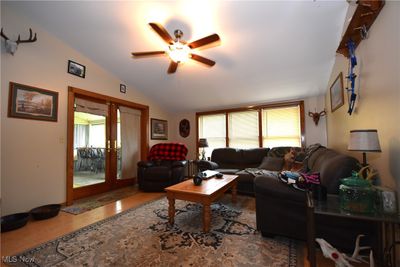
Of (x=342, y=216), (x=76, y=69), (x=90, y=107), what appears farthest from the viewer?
(x=90, y=107)

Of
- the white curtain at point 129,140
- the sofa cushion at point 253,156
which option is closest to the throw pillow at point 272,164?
the sofa cushion at point 253,156

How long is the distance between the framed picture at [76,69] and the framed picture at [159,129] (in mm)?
2026

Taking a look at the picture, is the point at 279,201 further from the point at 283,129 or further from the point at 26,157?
the point at 26,157

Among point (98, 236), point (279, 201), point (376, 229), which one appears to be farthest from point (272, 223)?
point (98, 236)

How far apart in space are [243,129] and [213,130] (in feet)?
2.93

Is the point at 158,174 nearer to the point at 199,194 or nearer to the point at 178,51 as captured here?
the point at 199,194

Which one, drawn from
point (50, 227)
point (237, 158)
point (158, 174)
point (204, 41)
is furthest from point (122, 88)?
point (237, 158)

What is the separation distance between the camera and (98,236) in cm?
202

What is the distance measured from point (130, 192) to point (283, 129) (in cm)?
376

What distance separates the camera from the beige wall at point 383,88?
1.36m

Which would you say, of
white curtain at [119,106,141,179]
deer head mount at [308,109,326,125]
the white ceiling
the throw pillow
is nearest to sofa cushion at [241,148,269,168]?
the throw pillow

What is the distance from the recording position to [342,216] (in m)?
1.24

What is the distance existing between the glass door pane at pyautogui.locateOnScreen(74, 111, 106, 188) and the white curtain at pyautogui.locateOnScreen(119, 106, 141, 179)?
43 centimetres

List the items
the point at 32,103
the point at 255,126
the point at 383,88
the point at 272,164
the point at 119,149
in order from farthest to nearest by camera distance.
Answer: the point at 255,126
the point at 119,149
the point at 272,164
the point at 32,103
the point at 383,88
